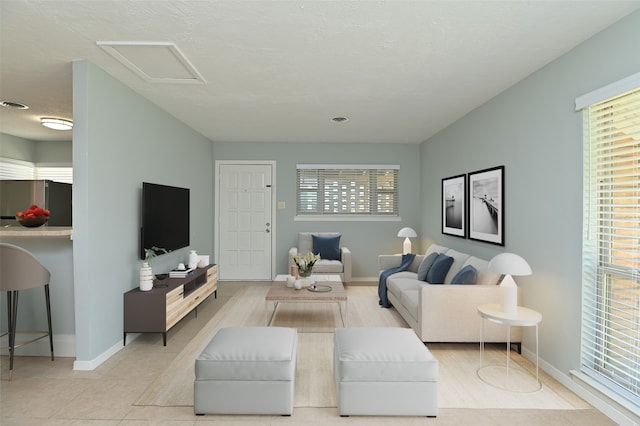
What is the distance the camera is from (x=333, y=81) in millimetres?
3520

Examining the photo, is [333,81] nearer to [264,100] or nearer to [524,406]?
[264,100]

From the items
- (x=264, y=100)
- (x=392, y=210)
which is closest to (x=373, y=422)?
(x=264, y=100)

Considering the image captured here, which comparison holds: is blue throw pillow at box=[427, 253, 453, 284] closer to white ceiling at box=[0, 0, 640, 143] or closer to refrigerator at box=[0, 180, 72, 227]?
white ceiling at box=[0, 0, 640, 143]

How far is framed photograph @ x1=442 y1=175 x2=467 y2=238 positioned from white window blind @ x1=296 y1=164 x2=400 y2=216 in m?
1.44

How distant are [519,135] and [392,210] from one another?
351cm

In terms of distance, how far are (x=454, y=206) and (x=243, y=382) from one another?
12.5ft

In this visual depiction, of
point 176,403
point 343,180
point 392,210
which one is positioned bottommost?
point 176,403

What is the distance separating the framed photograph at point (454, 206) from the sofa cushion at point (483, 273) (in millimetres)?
774

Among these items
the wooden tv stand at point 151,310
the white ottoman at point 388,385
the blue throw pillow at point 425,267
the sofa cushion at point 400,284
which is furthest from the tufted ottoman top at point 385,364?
the blue throw pillow at point 425,267

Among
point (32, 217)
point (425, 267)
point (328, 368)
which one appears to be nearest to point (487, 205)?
point (425, 267)

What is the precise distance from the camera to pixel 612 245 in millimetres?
2520

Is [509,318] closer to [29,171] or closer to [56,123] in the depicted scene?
[56,123]

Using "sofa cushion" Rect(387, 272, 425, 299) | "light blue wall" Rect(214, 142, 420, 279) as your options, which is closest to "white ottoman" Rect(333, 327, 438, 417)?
"sofa cushion" Rect(387, 272, 425, 299)

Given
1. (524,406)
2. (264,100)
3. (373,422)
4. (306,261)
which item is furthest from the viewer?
(306,261)
